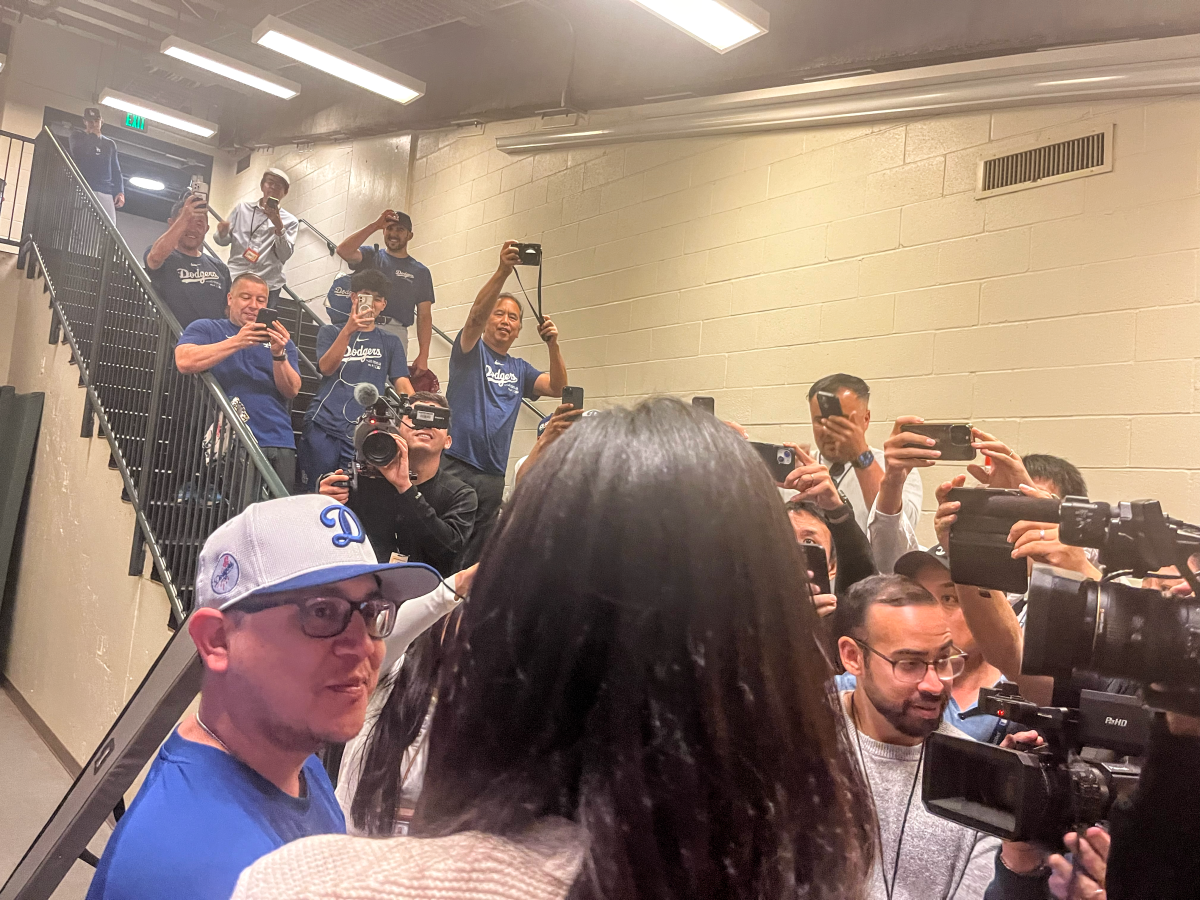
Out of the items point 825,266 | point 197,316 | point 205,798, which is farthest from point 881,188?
point 197,316

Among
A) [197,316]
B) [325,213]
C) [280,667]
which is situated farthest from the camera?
[325,213]

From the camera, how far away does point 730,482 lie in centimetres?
48

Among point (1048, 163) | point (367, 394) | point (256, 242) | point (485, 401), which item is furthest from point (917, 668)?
point (256, 242)

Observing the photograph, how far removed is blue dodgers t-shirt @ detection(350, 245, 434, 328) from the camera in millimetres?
3930

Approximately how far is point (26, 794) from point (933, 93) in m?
4.12

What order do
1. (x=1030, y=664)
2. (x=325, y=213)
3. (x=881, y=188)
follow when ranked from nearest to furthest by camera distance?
1. (x=1030, y=664)
2. (x=881, y=188)
3. (x=325, y=213)

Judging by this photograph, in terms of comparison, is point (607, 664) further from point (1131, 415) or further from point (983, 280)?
point (983, 280)

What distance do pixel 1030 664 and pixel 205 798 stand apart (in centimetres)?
89

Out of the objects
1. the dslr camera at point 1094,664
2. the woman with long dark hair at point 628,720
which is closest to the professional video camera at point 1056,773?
the dslr camera at point 1094,664

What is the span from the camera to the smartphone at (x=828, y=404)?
2.63 metres

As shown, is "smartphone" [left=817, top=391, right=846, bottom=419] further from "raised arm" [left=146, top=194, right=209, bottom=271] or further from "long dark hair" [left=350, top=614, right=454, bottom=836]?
"raised arm" [left=146, top=194, right=209, bottom=271]

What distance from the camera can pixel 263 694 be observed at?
106cm

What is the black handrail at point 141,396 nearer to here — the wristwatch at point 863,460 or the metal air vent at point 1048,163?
the wristwatch at point 863,460

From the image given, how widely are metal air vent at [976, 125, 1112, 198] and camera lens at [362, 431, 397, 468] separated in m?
1.89
